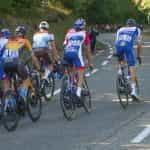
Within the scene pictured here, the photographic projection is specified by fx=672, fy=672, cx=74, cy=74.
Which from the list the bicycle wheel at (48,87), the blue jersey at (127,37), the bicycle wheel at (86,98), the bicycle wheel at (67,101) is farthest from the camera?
the bicycle wheel at (48,87)

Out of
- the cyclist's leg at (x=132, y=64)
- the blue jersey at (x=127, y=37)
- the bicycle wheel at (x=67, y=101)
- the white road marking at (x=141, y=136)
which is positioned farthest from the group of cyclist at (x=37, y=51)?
the white road marking at (x=141, y=136)

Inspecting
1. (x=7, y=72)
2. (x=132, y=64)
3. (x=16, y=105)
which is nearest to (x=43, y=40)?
(x=132, y=64)

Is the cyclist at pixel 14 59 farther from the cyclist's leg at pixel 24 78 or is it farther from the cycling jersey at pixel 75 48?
the cycling jersey at pixel 75 48

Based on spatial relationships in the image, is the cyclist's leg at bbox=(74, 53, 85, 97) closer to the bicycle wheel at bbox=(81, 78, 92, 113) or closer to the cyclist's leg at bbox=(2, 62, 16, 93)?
the bicycle wheel at bbox=(81, 78, 92, 113)

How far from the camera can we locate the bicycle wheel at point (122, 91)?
1425 cm

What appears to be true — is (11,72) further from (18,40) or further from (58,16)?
(58,16)

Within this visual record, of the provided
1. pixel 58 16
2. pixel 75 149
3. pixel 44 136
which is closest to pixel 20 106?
pixel 44 136

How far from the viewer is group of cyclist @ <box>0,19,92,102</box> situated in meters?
12.0

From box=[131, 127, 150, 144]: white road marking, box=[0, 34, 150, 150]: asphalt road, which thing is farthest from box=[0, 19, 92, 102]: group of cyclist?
box=[131, 127, 150, 144]: white road marking

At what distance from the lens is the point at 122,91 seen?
14.3 m

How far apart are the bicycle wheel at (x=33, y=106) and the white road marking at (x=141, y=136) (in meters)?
2.32

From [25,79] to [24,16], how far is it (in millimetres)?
20675

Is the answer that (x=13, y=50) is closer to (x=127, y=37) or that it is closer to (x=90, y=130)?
(x=90, y=130)

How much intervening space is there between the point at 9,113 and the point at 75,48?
2230 mm
